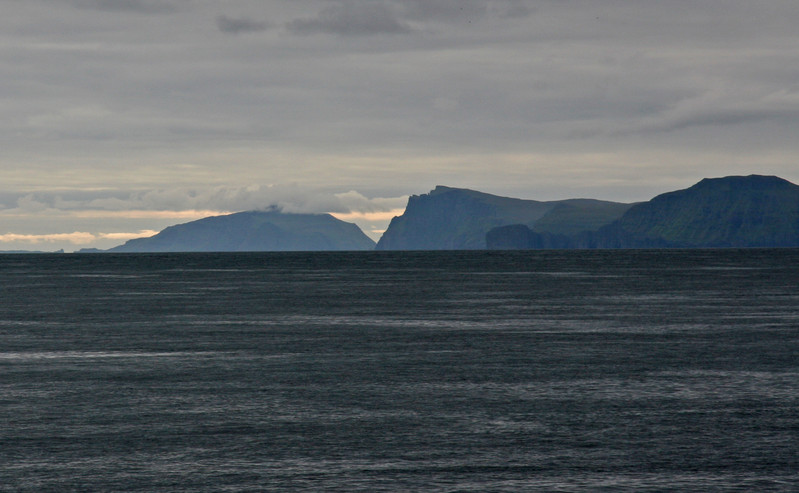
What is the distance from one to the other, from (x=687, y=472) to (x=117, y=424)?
36.4 ft

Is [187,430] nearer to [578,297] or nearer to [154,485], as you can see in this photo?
[154,485]

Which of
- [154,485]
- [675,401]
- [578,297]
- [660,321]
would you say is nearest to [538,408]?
[675,401]

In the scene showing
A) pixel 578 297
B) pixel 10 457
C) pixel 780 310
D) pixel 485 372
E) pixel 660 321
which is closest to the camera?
pixel 10 457

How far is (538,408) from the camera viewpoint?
2192 cm

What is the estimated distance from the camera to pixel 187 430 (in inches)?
760

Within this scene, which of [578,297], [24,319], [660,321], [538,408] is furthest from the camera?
[578,297]

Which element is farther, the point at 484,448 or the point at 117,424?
the point at 117,424

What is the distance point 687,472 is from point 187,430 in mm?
9391

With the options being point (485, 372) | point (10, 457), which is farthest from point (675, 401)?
point (10, 457)

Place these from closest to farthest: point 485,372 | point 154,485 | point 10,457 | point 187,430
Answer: point 154,485 → point 10,457 → point 187,430 → point 485,372

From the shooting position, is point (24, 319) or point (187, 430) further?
point (24, 319)

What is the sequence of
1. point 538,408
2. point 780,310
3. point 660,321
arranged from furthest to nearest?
point 780,310, point 660,321, point 538,408

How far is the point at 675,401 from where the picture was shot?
2284cm

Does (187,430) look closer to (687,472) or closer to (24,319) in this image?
(687,472)
